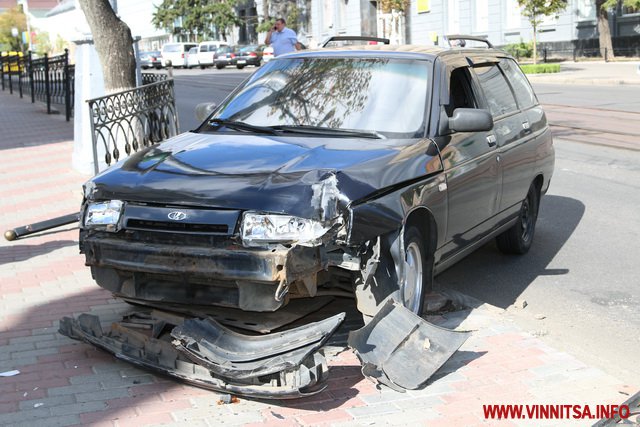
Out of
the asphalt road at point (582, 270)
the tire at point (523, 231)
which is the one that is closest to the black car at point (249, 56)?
the asphalt road at point (582, 270)

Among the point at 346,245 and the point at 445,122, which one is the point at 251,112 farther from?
the point at 346,245

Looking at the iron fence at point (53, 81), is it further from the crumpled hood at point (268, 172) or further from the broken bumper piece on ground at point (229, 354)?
the broken bumper piece on ground at point (229, 354)

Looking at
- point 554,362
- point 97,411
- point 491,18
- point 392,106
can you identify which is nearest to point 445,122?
point 392,106

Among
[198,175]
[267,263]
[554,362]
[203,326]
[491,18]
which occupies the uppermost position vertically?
[491,18]

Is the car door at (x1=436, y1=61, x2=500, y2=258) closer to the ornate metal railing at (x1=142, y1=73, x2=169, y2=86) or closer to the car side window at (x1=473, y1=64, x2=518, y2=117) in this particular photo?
the car side window at (x1=473, y1=64, x2=518, y2=117)

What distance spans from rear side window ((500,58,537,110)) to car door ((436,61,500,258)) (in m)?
0.97

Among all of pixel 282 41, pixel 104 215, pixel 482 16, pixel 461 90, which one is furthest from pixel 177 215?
pixel 482 16

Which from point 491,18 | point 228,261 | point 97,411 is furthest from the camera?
point 491,18

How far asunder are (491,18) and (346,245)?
43.5 metres

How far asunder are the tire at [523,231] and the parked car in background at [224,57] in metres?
47.8

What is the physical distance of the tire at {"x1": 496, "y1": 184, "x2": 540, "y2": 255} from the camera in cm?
789

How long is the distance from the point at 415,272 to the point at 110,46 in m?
6.66

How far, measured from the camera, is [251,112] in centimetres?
636

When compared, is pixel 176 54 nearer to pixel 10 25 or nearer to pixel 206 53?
pixel 206 53
